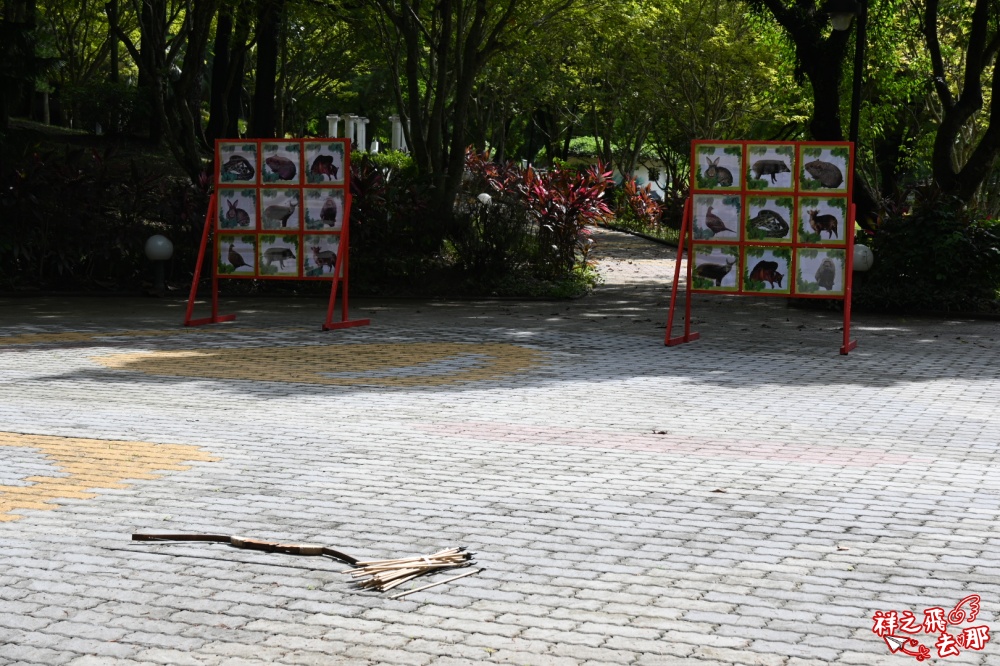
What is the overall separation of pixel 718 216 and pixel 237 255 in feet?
18.3

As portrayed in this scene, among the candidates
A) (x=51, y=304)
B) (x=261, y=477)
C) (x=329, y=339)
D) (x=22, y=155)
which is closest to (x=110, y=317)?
(x=51, y=304)

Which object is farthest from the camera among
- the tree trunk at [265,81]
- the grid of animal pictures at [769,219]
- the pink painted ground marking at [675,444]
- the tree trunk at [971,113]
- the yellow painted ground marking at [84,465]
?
the tree trunk at [265,81]

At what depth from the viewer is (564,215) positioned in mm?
19297

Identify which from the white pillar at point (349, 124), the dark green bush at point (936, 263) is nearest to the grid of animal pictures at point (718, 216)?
the dark green bush at point (936, 263)

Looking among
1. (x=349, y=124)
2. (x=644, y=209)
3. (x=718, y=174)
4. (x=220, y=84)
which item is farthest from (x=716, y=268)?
(x=349, y=124)

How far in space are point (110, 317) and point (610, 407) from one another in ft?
26.8

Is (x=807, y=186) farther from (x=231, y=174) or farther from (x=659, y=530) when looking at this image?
(x=659, y=530)

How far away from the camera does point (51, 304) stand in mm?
16578

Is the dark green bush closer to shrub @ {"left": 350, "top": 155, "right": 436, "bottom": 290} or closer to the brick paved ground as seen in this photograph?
the brick paved ground

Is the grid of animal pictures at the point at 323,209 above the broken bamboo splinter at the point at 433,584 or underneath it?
above

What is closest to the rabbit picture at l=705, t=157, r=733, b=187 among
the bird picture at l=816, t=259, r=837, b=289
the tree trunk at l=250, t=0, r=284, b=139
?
the bird picture at l=816, t=259, r=837, b=289

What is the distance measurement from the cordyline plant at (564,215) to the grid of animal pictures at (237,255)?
18.5 ft

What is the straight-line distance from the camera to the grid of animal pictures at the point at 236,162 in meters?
14.6

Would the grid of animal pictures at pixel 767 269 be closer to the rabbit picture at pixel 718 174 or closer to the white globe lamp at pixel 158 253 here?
the rabbit picture at pixel 718 174
